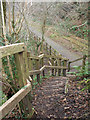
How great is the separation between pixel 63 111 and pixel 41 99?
2.63 feet

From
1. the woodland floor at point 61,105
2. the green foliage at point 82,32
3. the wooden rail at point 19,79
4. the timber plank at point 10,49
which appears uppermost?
the green foliage at point 82,32

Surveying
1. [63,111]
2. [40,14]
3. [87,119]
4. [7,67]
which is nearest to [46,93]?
[63,111]

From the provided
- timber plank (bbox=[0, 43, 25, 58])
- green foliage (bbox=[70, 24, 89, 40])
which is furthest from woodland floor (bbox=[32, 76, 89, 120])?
green foliage (bbox=[70, 24, 89, 40])

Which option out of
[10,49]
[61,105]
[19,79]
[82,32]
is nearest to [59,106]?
[61,105]

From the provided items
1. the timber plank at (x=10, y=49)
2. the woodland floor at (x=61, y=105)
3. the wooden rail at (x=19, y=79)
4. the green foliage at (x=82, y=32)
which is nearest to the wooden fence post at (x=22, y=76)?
the wooden rail at (x=19, y=79)

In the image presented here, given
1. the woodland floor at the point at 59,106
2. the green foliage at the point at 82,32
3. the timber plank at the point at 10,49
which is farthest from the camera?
the green foliage at the point at 82,32

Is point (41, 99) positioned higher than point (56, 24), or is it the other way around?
point (56, 24)

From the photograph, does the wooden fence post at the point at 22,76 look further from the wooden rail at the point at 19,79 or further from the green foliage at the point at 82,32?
the green foliage at the point at 82,32

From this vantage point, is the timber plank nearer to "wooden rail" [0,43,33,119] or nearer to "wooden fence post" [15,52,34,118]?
"wooden rail" [0,43,33,119]

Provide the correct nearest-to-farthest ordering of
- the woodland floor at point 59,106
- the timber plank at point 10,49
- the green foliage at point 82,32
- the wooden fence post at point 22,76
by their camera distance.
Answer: the timber plank at point 10,49 → the wooden fence post at point 22,76 → the woodland floor at point 59,106 → the green foliage at point 82,32

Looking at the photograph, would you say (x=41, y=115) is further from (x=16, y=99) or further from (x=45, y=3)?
(x=45, y=3)

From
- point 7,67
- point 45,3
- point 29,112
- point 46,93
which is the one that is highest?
point 45,3

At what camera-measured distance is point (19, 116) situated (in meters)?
2.52

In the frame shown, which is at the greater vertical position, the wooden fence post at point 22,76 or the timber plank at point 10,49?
the timber plank at point 10,49
